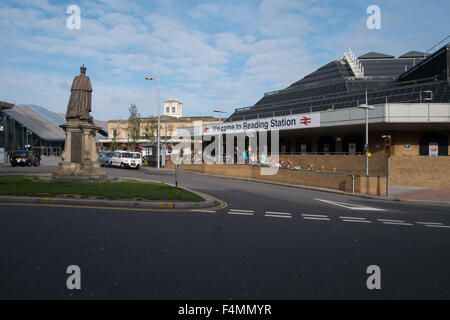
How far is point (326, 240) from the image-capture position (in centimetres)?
688

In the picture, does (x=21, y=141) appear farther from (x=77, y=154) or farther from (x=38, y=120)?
(x=77, y=154)

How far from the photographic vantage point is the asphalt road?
4160 millimetres

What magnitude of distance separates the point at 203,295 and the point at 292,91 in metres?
42.3

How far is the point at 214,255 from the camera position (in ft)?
18.1

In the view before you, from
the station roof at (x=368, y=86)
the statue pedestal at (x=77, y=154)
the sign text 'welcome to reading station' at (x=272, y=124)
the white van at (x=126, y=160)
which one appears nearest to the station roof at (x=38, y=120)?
the white van at (x=126, y=160)

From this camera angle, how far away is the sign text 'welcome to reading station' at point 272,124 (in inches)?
1054

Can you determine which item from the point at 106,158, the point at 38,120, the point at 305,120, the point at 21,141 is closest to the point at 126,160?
the point at 106,158

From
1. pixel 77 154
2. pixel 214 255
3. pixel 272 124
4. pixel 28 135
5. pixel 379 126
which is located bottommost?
pixel 214 255

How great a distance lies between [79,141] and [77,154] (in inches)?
29.6

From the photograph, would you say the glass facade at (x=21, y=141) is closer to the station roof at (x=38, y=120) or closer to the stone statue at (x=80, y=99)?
the station roof at (x=38, y=120)

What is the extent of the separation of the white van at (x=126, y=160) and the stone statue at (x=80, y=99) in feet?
53.3

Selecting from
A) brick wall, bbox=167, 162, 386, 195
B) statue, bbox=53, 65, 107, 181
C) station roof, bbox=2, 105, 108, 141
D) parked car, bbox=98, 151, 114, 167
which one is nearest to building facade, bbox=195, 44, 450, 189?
brick wall, bbox=167, 162, 386, 195
